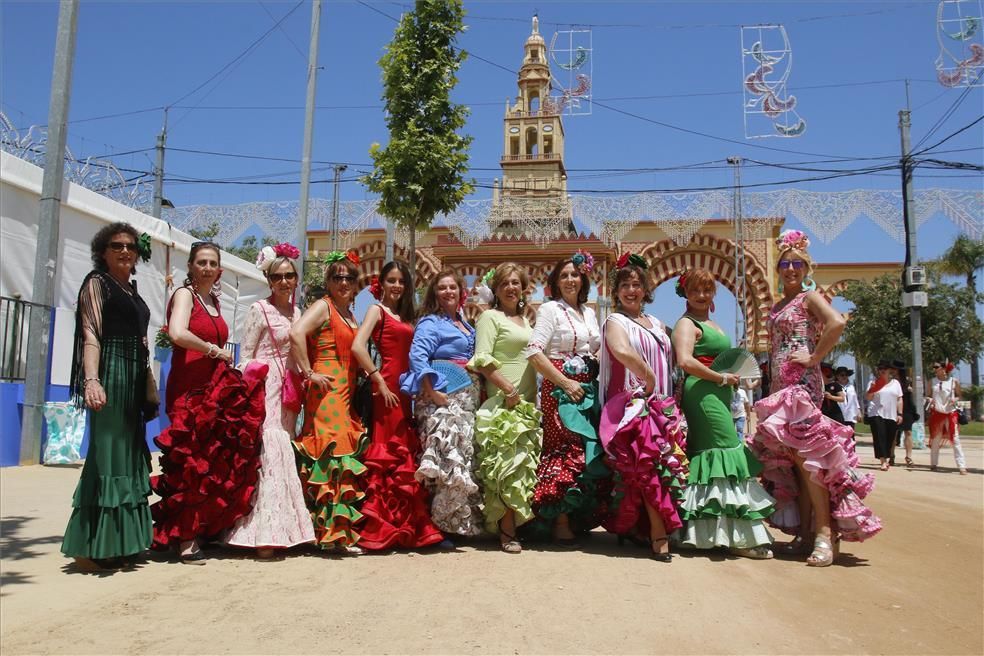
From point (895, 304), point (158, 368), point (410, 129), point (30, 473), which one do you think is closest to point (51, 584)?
point (30, 473)

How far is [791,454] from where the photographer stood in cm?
434

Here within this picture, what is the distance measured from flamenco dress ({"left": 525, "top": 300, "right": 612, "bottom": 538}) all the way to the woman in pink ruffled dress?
1067 millimetres

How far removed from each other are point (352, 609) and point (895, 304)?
28.1 metres

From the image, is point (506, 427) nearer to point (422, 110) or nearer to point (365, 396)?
point (365, 396)

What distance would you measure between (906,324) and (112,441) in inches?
1131

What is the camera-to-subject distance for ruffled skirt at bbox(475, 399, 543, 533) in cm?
421

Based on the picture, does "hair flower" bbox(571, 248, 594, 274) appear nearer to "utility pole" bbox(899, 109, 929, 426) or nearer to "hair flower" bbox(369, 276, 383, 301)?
"hair flower" bbox(369, 276, 383, 301)

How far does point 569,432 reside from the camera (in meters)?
4.38

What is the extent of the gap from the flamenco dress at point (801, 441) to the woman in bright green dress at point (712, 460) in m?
0.21

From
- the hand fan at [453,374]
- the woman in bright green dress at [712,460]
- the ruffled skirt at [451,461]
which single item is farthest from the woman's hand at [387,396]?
the woman in bright green dress at [712,460]

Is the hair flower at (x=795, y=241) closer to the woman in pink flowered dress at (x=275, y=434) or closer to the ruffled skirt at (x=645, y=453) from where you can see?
the ruffled skirt at (x=645, y=453)

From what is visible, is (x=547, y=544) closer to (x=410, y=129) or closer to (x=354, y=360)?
(x=354, y=360)

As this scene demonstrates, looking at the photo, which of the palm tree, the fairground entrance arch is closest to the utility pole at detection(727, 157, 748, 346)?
the fairground entrance arch

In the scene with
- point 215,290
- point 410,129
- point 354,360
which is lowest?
point 354,360
